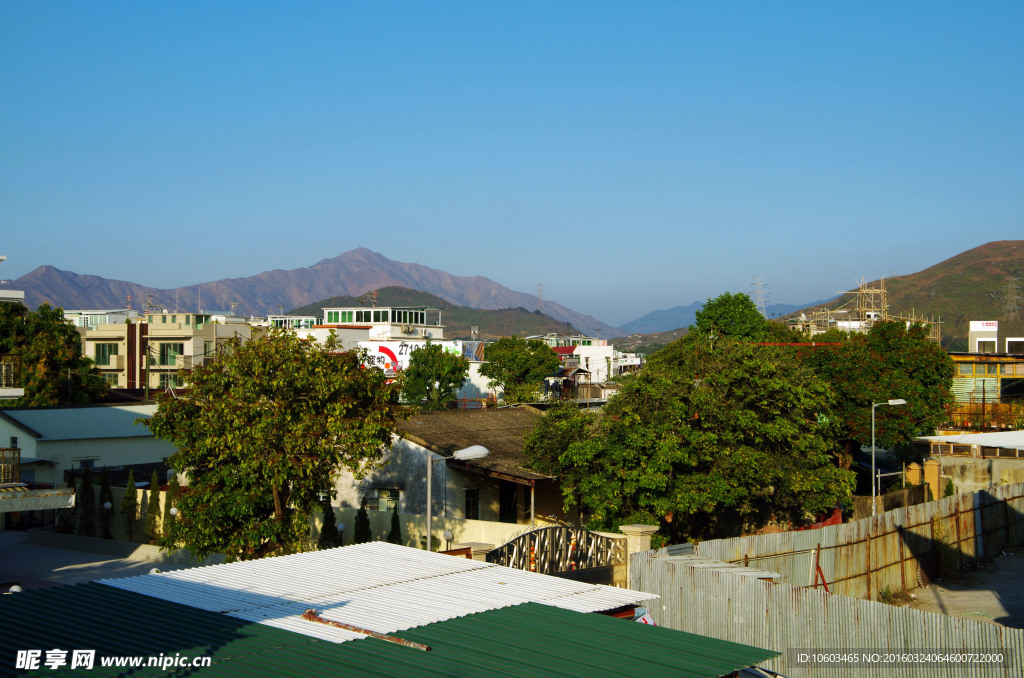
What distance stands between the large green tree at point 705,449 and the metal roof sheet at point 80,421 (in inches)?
877

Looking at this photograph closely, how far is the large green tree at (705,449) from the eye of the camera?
24.2m

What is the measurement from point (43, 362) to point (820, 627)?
54.9 meters

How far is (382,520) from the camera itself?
27562mm

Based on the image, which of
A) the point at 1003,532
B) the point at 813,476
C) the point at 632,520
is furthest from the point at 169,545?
the point at 1003,532

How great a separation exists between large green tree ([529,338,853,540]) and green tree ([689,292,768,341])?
174 ft

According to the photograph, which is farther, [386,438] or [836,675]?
[386,438]

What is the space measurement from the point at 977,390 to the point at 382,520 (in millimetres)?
55655

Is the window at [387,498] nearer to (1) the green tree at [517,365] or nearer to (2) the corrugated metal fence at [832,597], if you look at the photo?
(2) the corrugated metal fence at [832,597]

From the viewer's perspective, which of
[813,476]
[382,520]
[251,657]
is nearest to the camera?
[251,657]

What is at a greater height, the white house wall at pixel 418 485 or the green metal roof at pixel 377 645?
the green metal roof at pixel 377 645

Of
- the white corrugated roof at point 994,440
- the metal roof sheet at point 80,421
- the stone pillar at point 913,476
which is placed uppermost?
the metal roof sheet at point 80,421

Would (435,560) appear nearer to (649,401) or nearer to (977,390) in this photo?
(649,401)

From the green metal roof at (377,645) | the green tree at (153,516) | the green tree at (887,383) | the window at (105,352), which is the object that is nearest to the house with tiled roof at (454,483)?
the green tree at (153,516)

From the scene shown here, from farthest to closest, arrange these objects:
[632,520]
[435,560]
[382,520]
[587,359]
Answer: [587,359], [382,520], [632,520], [435,560]
